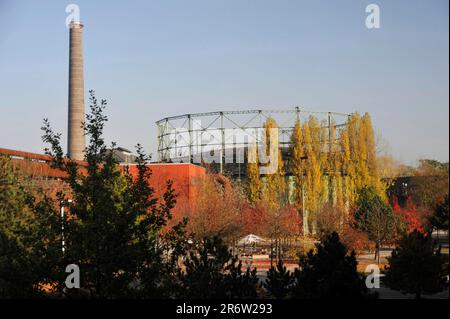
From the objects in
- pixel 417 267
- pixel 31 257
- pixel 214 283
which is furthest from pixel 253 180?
pixel 31 257

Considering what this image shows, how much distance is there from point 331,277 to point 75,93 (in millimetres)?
46760

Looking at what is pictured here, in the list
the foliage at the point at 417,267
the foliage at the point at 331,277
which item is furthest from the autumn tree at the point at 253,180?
the foliage at the point at 331,277

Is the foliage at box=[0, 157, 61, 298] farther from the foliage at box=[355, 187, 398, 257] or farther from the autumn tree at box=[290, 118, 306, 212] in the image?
the autumn tree at box=[290, 118, 306, 212]

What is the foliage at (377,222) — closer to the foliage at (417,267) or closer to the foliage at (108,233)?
the foliage at (417,267)

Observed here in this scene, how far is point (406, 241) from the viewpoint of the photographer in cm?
1477

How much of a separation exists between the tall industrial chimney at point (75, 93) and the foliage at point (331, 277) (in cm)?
4396

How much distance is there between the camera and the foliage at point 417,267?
44.4 ft

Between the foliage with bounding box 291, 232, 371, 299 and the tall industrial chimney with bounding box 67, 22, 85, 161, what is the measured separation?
1731 inches

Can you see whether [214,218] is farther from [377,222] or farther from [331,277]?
[331,277]

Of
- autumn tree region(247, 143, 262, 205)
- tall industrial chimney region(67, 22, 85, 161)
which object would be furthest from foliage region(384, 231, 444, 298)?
tall industrial chimney region(67, 22, 85, 161)

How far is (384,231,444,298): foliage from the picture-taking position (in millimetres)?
13547

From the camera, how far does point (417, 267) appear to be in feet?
46.5

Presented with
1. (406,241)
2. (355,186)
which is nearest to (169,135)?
(355,186)
